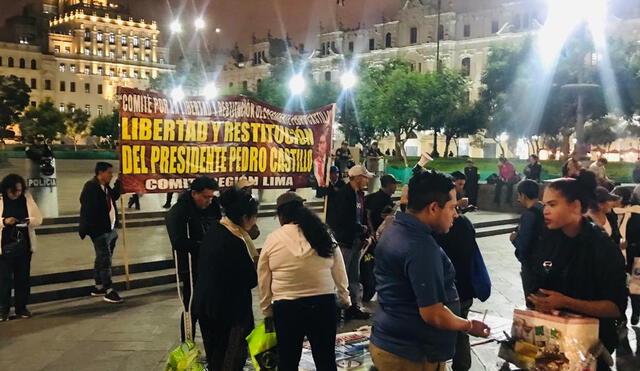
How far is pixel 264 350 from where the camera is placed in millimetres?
3975

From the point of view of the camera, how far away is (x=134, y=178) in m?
7.63

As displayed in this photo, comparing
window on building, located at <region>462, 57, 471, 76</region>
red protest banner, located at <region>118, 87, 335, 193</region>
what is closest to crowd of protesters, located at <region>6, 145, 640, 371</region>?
red protest banner, located at <region>118, 87, 335, 193</region>

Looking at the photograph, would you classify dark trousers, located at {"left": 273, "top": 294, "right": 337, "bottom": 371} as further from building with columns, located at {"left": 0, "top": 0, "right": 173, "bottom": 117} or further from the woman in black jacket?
building with columns, located at {"left": 0, "top": 0, "right": 173, "bottom": 117}

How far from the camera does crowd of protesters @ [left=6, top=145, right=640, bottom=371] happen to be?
283 centimetres

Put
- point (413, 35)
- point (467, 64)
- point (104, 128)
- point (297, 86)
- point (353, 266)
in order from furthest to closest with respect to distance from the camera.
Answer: point (104, 128), point (413, 35), point (467, 64), point (297, 86), point (353, 266)

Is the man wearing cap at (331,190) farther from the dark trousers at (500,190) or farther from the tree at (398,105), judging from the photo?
the tree at (398,105)

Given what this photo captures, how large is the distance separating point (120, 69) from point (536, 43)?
8856 centimetres

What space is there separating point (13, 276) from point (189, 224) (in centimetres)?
312

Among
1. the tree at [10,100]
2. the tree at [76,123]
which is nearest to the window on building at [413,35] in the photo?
the tree at [10,100]

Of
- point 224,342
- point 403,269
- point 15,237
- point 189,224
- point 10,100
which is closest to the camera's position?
point 403,269

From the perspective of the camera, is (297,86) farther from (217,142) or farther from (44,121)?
(44,121)

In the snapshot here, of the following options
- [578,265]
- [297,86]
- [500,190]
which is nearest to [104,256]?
[578,265]

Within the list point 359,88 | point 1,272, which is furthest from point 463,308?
point 359,88

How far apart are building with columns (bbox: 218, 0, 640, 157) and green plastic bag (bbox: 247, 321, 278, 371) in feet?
162
